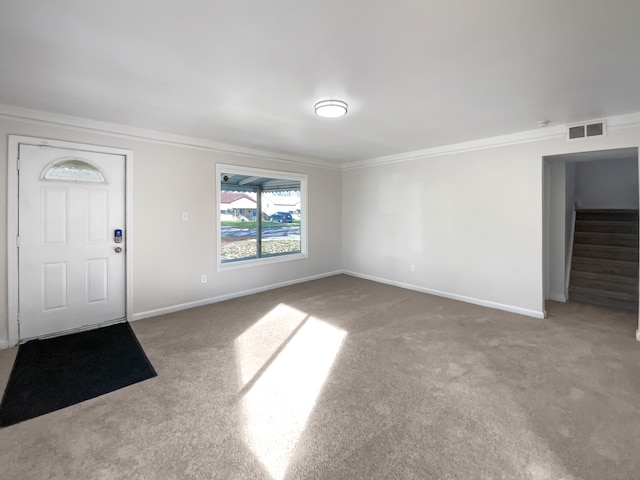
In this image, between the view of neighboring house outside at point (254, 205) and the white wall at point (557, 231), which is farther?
the view of neighboring house outside at point (254, 205)

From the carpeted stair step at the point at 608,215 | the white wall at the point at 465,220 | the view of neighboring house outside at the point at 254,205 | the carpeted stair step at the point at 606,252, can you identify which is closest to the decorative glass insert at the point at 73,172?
the view of neighboring house outside at the point at 254,205

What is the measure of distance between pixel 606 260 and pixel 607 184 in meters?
2.47

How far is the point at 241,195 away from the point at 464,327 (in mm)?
4362

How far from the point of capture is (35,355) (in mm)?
2873

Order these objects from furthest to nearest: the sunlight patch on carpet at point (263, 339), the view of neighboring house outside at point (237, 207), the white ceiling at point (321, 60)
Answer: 1. the view of neighboring house outside at point (237, 207)
2. the sunlight patch on carpet at point (263, 339)
3. the white ceiling at point (321, 60)

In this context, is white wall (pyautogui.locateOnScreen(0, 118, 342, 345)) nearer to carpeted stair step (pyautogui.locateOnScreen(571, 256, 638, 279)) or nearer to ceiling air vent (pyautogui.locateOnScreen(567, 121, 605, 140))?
ceiling air vent (pyautogui.locateOnScreen(567, 121, 605, 140))

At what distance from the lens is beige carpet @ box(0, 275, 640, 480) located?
1.62m

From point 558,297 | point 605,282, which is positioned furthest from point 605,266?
point 558,297

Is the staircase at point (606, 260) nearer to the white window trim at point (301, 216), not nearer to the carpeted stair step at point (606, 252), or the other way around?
the carpeted stair step at point (606, 252)

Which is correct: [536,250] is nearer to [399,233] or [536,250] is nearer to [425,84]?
[399,233]

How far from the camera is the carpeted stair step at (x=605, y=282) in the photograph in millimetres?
4227

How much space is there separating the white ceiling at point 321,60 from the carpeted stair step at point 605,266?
8.73 ft

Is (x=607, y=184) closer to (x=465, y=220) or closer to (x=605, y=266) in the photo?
(x=605, y=266)

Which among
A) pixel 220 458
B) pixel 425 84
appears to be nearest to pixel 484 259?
pixel 425 84
